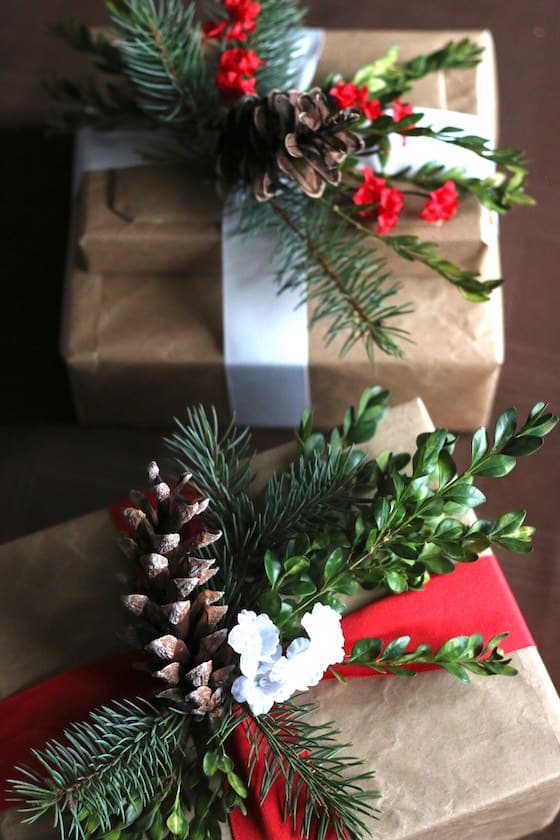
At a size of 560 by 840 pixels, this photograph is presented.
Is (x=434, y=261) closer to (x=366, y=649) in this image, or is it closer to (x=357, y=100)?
(x=357, y=100)

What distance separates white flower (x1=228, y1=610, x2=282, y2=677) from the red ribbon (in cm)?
12

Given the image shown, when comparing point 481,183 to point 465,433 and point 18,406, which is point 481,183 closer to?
point 465,433

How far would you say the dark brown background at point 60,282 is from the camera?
3.31 feet

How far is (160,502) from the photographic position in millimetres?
625

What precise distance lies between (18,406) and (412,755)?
59 centimetres

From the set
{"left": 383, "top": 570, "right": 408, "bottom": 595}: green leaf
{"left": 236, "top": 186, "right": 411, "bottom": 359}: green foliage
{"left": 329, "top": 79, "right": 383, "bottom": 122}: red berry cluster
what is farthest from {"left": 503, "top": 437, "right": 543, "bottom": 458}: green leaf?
{"left": 329, "top": 79, "right": 383, "bottom": 122}: red berry cluster

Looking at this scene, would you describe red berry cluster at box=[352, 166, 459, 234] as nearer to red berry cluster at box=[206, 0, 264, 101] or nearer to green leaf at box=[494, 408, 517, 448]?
red berry cluster at box=[206, 0, 264, 101]

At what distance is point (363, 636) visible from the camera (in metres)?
0.70

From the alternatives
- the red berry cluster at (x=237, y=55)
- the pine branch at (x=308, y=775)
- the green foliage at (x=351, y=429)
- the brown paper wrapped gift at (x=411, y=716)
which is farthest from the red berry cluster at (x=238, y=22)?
the pine branch at (x=308, y=775)

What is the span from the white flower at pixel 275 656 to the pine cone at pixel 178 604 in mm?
35

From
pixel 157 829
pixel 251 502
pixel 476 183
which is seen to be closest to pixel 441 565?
pixel 251 502

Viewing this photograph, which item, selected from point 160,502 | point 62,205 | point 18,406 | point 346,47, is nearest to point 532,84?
point 346,47

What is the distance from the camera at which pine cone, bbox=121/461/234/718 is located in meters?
0.60

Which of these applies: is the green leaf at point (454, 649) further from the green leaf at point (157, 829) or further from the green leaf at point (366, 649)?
the green leaf at point (157, 829)
